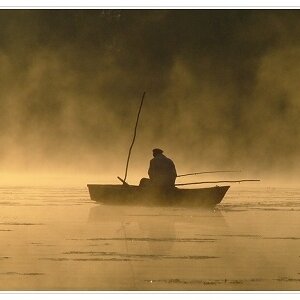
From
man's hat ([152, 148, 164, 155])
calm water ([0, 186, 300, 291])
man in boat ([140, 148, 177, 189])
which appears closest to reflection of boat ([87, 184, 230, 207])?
man in boat ([140, 148, 177, 189])

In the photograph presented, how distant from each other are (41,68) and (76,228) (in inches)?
41.0

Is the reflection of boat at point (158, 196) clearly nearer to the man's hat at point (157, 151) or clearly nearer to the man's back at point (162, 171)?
the man's back at point (162, 171)

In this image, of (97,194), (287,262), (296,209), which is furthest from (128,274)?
(296,209)

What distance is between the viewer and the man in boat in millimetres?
4195

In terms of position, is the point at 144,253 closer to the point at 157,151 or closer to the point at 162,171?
the point at 157,151

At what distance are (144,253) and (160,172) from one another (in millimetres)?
1071

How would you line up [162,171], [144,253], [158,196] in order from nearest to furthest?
1. [144,253]
2. [162,171]
3. [158,196]

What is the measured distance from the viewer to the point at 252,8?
3934mm

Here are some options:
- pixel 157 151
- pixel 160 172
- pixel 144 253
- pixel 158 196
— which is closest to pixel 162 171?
pixel 160 172

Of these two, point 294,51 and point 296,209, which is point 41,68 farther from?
point 296,209

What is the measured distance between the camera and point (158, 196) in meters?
5.91

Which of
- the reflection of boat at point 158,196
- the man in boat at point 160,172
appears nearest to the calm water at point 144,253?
the man in boat at point 160,172

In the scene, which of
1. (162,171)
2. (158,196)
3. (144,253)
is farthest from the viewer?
(158,196)

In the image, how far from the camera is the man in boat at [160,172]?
4.20 meters
